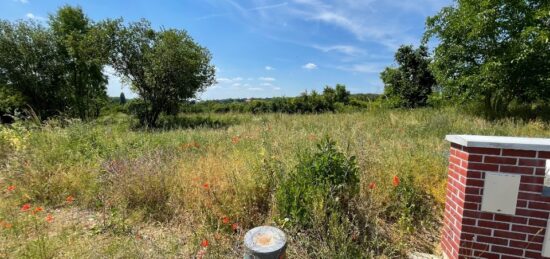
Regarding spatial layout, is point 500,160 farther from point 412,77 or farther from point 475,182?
point 412,77

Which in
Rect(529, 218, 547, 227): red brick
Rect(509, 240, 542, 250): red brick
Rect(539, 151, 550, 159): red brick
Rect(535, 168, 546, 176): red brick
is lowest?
Rect(509, 240, 542, 250): red brick

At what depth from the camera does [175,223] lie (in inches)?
128

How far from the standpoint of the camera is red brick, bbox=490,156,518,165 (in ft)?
7.39

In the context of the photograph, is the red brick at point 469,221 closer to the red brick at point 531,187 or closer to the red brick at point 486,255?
the red brick at point 486,255

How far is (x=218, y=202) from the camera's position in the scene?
3.29m

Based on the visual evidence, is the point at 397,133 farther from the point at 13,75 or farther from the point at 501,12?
the point at 13,75

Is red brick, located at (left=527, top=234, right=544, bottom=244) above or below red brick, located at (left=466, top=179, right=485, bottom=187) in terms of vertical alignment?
below

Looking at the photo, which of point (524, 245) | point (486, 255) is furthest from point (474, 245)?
point (524, 245)

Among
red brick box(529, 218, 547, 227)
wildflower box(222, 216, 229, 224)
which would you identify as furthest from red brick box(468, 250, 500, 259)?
wildflower box(222, 216, 229, 224)

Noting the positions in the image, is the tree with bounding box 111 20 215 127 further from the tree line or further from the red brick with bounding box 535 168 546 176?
the red brick with bounding box 535 168 546 176

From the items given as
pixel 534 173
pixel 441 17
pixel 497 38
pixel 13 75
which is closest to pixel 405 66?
pixel 441 17

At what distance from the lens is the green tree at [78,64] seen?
16.8 meters

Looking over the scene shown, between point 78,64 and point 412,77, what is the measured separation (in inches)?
845

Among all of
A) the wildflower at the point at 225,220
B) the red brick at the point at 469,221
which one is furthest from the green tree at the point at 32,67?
the red brick at the point at 469,221
